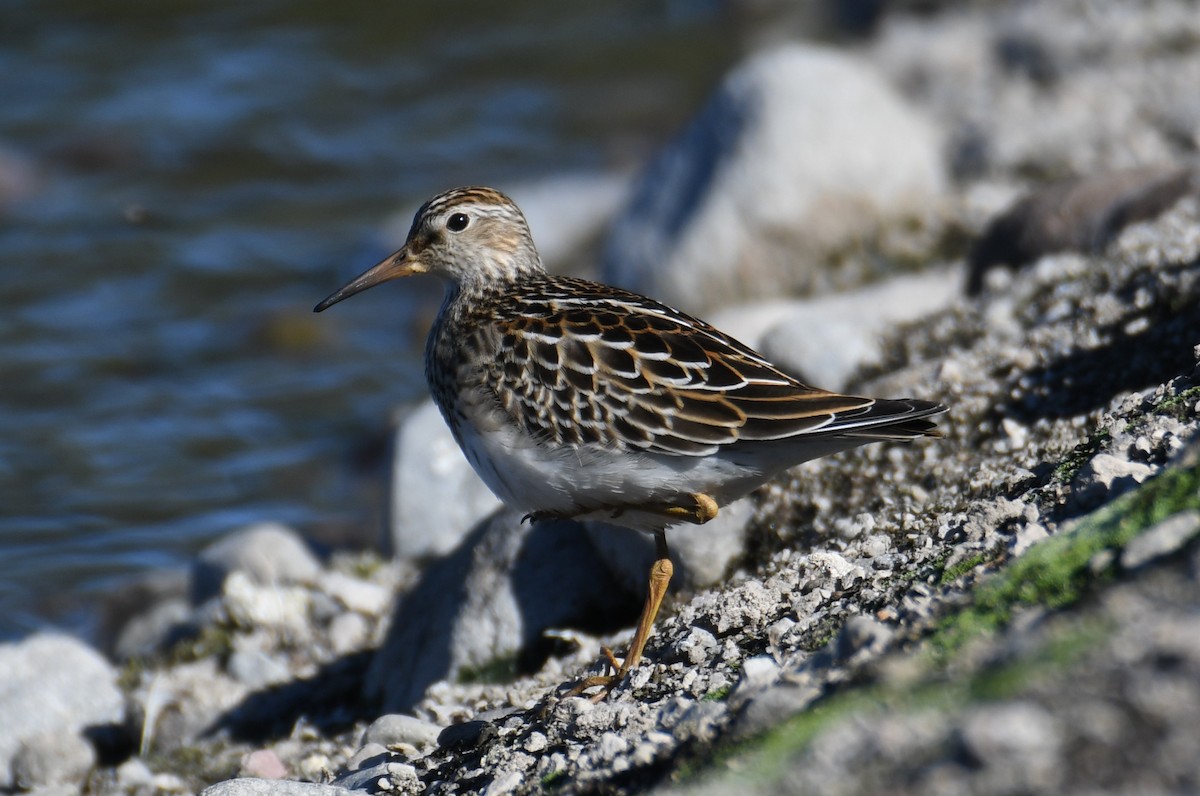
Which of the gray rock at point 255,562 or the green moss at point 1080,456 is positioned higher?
the green moss at point 1080,456

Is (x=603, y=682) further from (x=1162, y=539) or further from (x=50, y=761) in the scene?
(x=50, y=761)

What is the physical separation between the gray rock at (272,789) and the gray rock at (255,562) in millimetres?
2867

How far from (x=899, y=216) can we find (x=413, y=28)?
1016cm

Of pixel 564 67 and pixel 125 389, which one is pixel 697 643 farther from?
pixel 564 67

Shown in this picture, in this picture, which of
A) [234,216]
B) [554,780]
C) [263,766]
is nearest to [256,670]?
[263,766]

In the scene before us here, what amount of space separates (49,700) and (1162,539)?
5088 millimetres

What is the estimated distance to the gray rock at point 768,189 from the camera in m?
9.31

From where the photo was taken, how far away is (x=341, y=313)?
1209 cm

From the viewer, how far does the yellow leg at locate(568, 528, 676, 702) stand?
14.9 ft

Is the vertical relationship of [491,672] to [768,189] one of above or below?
below

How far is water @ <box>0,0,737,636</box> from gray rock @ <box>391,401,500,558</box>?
1451 millimetres

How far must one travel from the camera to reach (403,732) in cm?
491

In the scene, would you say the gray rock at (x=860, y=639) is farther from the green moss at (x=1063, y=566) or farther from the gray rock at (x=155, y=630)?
the gray rock at (x=155, y=630)

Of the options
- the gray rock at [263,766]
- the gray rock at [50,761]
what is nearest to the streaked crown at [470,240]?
the gray rock at [263,766]
